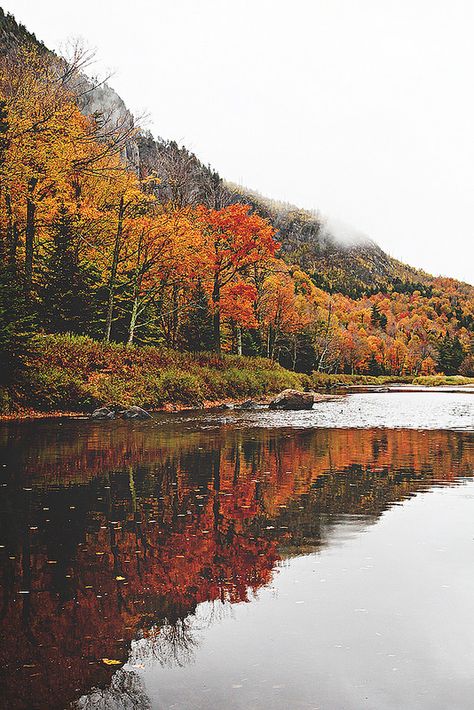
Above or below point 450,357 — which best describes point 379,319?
above

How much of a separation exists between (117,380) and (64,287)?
22.1 ft

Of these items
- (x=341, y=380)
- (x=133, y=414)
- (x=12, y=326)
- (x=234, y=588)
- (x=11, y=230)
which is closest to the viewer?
(x=234, y=588)

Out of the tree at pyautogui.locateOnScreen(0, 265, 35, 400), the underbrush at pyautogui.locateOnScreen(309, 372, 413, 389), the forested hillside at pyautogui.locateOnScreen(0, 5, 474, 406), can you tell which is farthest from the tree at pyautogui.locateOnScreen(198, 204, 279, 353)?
the underbrush at pyautogui.locateOnScreen(309, 372, 413, 389)

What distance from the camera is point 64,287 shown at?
28.5m

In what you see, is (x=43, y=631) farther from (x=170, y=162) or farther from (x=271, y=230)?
(x=170, y=162)

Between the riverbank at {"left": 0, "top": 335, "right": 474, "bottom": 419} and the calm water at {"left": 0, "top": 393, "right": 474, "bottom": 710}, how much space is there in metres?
10.9

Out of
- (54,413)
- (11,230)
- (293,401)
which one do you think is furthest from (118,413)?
(11,230)

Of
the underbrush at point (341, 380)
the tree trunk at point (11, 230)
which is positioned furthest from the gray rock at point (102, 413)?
the underbrush at point (341, 380)

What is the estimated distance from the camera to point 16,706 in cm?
292

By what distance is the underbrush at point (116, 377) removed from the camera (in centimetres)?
2123

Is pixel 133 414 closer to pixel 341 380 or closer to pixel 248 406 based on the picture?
pixel 248 406

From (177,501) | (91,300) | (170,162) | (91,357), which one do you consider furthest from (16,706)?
(170,162)

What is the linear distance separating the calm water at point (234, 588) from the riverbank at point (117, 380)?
1089cm

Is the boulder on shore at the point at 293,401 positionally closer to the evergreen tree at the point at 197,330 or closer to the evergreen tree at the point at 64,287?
the evergreen tree at the point at 64,287
